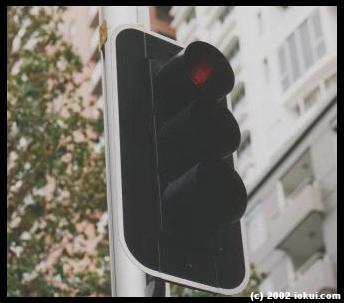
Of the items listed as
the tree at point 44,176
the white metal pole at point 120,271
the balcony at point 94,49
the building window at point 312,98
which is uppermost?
the white metal pole at point 120,271

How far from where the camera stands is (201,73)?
10.9ft

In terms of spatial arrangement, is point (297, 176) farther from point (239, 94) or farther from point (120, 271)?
point (120, 271)

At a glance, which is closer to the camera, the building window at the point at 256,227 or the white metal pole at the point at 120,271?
the white metal pole at the point at 120,271

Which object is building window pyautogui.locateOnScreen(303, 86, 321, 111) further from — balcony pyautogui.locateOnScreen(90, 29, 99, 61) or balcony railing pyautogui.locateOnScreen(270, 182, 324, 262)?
balcony pyautogui.locateOnScreen(90, 29, 99, 61)

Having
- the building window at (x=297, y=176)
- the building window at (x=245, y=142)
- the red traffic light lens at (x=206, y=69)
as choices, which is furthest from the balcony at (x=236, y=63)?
the red traffic light lens at (x=206, y=69)

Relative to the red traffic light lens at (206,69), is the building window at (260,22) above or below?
below

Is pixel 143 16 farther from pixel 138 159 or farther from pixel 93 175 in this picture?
pixel 93 175

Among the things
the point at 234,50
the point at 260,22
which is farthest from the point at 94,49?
the point at 260,22

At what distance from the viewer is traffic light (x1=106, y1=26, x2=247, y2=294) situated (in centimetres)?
315

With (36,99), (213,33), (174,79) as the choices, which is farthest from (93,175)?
(213,33)

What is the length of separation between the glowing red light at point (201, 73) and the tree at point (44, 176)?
31.1 ft

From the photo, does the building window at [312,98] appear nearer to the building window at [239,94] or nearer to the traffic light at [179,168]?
the building window at [239,94]

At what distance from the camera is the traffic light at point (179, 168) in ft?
10.3

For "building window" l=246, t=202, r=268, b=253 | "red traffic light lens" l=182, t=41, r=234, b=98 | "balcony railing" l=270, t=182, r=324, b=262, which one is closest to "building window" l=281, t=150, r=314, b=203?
"balcony railing" l=270, t=182, r=324, b=262
